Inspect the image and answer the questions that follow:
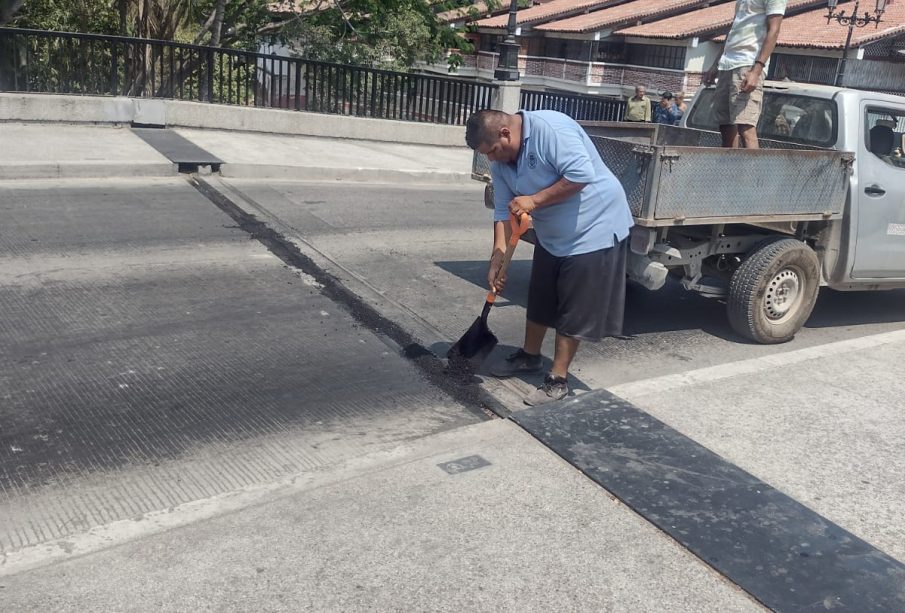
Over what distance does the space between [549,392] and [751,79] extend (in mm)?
3242

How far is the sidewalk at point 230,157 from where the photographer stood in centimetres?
1055

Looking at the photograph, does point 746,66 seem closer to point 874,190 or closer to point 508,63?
point 874,190

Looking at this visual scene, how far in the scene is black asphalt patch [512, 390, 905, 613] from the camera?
3.50m

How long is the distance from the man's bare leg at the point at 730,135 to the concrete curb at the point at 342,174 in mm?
6363

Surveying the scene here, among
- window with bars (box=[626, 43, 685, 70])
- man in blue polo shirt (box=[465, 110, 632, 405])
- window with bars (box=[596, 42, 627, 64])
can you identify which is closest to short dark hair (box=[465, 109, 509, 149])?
man in blue polo shirt (box=[465, 110, 632, 405])

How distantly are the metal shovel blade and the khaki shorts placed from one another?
2949 mm

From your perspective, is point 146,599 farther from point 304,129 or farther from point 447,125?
point 447,125

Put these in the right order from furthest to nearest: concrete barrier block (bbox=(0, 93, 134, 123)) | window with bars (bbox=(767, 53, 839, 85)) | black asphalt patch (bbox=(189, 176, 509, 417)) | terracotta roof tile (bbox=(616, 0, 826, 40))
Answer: terracotta roof tile (bbox=(616, 0, 826, 40)) < window with bars (bbox=(767, 53, 839, 85)) < concrete barrier block (bbox=(0, 93, 134, 123)) < black asphalt patch (bbox=(189, 176, 509, 417))

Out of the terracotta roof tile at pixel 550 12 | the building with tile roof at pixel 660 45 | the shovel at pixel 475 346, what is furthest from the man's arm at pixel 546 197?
the terracotta roof tile at pixel 550 12

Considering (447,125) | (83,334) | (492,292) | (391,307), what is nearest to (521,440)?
(492,292)

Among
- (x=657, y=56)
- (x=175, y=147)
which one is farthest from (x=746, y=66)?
(x=657, y=56)

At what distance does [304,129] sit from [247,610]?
42.7 ft

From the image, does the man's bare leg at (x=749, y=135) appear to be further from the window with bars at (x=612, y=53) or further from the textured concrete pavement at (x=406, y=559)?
the window with bars at (x=612, y=53)

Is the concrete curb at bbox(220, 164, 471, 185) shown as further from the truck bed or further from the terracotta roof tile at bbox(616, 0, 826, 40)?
the terracotta roof tile at bbox(616, 0, 826, 40)
